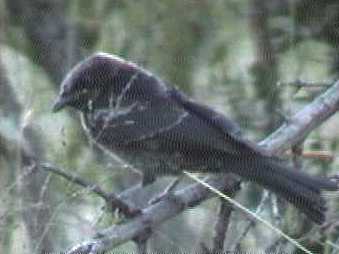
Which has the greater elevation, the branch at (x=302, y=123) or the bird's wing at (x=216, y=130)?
the branch at (x=302, y=123)

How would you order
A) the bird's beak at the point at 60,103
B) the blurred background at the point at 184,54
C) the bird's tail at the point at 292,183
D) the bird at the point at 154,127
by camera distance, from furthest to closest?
1. the blurred background at the point at 184,54
2. the bird's beak at the point at 60,103
3. the bird at the point at 154,127
4. the bird's tail at the point at 292,183

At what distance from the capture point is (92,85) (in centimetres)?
379

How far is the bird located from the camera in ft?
11.3

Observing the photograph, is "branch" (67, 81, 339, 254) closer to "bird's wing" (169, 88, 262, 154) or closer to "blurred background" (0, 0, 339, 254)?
"bird's wing" (169, 88, 262, 154)

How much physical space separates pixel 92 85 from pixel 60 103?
0.43 ft

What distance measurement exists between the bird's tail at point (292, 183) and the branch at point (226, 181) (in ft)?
0.19

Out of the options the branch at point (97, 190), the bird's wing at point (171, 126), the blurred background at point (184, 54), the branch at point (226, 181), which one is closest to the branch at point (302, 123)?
the branch at point (226, 181)

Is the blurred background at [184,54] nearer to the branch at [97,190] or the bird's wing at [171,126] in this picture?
the bird's wing at [171,126]

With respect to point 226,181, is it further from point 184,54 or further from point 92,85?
point 184,54

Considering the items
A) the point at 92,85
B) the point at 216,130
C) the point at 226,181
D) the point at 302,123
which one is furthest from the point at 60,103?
the point at 302,123

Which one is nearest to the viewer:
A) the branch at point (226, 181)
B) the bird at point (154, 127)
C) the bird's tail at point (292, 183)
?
the branch at point (226, 181)

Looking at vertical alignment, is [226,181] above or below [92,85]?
Answer: below

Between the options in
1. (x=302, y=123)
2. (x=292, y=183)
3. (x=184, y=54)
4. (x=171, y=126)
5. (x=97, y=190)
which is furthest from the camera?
(x=184, y=54)

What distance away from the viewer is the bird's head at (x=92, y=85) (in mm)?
3770
